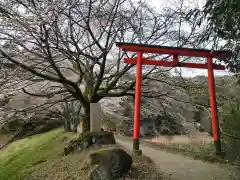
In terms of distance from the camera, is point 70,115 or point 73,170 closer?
point 73,170

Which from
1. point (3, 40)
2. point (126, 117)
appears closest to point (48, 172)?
point (3, 40)

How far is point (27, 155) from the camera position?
9984 millimetres

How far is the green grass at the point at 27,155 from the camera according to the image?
333 inches

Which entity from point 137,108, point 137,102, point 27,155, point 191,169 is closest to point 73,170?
point 137,108

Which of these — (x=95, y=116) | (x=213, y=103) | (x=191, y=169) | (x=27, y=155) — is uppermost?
(x=213, y=103)

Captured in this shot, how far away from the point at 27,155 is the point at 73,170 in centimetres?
379

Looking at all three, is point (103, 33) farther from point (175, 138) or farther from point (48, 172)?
point (175, 138)

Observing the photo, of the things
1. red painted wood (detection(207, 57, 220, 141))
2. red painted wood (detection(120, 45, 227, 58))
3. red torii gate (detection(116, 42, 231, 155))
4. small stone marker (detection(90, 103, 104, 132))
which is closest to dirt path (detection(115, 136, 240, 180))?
red torii gate (detection(116, 42, 231, 155))

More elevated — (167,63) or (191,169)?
(167,63)

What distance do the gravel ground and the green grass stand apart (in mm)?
501

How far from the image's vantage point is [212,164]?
307 inches

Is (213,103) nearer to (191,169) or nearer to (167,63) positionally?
(167,63)

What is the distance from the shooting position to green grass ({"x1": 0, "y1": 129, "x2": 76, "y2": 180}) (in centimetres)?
845

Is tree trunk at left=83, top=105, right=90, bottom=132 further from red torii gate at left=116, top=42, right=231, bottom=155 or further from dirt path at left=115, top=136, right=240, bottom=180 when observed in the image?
dirt path at left=115, top=136, right=240, bottom=180
